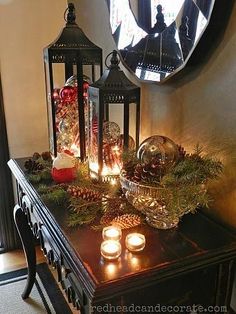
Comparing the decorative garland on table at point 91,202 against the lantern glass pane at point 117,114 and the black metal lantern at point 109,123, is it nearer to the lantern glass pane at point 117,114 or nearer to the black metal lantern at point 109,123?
the black metal lantern at point 109,123

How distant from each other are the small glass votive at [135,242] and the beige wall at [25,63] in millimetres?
1393

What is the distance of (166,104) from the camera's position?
127 centimetres

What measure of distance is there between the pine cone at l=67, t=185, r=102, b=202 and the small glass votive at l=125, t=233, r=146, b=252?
22 centimetres

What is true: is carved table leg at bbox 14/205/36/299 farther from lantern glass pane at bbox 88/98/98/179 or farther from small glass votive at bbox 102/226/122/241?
small glass votive at bbox 102/226/122/241

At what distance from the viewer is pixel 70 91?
1472 mm

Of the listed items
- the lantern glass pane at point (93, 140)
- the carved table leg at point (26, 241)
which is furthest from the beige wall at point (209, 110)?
the carved table leg at point (26, 241)

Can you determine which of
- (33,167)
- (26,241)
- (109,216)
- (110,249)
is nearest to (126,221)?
(109,216)

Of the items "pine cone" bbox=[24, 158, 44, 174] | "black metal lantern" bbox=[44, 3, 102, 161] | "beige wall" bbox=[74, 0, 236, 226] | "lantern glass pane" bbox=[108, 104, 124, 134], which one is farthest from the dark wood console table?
"lantern glass pane" bbox=[108, 104, 124, 134]

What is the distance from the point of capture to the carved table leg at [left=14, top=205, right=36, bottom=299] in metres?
1.57

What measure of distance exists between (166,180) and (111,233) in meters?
0.22

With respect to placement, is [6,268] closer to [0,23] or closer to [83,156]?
[83,156]

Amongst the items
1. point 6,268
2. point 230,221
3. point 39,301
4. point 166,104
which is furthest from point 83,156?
point 6,268

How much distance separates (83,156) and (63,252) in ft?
1.97

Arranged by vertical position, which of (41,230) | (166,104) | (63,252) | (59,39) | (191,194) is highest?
(59,39)
